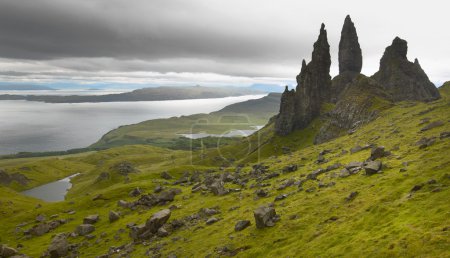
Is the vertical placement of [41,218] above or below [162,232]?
below

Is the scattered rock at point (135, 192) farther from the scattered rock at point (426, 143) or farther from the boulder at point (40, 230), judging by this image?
the scattered rock at point (426, 143)

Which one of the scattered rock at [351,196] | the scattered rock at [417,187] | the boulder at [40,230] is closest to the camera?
the scattered rock at [417,187]

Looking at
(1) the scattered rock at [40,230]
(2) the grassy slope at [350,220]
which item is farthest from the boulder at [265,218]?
(1) the scattered rock at [40,230]

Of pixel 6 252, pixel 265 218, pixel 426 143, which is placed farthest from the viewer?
pixel 6 252

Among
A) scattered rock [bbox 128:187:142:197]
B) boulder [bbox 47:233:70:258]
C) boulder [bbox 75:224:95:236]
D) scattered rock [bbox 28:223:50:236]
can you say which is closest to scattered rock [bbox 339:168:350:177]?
boulder [bbox 47:233:70:258]

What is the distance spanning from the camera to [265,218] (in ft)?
161

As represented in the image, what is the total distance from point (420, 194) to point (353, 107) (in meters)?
154

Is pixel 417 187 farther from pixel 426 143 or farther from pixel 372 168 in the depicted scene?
pixel 426 143

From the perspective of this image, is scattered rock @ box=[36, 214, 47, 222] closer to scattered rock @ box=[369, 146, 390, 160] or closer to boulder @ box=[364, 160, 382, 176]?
boulder @ box=[364, 160, 382, 176]

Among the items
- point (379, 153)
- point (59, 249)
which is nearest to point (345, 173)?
point (379, 153)

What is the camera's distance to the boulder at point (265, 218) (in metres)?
48.8

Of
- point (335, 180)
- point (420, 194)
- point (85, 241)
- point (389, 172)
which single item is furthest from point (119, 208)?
point (420, 194)

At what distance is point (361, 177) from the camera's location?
56.3 m

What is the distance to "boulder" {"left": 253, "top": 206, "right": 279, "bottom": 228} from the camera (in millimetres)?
48781
